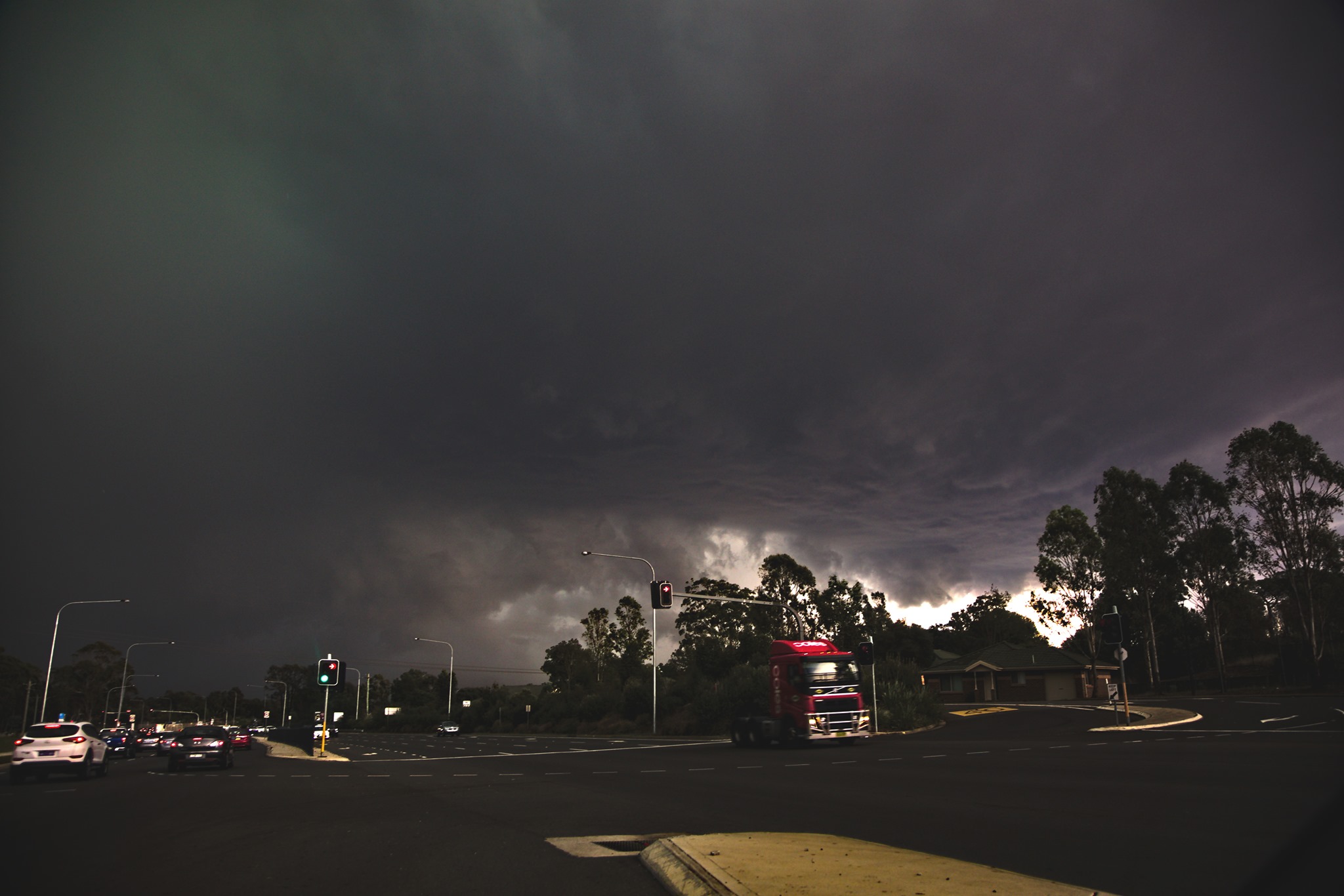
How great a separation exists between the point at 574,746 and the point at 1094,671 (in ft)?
146

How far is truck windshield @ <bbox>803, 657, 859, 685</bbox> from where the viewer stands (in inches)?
1057

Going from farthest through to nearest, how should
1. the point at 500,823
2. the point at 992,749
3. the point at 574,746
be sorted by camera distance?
1. the point at 574,746
2. the point at 992,749
3. the point at 500,823

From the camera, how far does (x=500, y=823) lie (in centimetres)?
1091

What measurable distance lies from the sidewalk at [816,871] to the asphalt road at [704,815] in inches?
16.8

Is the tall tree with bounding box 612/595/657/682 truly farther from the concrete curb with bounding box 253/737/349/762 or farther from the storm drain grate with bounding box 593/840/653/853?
the storm drain grate with bounding box 593/840/653/853

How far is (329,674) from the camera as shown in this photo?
3084 cm

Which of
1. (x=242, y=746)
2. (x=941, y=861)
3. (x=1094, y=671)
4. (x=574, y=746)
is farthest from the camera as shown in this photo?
(x=1094, y=671)

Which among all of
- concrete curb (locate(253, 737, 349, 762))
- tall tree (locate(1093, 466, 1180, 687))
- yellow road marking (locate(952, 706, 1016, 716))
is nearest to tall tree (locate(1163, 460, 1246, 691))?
tall tree (locate(1093, 466, 1180, 687))

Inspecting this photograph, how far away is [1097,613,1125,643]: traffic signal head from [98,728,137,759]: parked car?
161 feet

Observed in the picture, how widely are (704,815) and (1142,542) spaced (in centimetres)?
6453

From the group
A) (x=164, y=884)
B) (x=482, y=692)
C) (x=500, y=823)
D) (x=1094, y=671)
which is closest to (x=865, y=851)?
(x=500, y=823)

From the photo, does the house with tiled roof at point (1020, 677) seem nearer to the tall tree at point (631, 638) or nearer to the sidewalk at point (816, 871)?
the tall tree at point (631, 638)

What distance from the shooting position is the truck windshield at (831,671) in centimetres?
2684

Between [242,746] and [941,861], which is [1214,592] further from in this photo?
[242,746]
